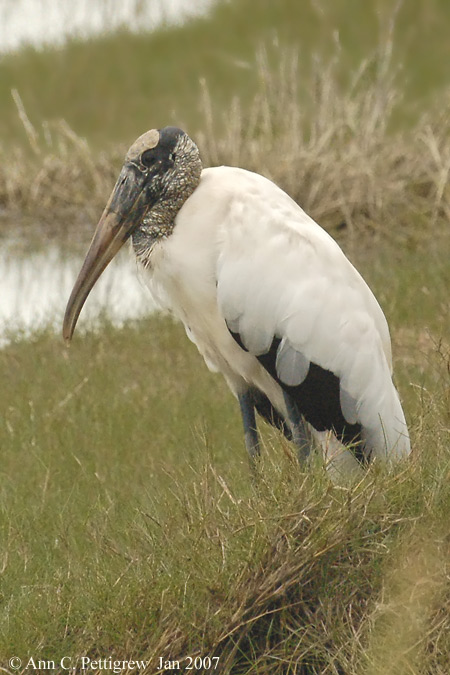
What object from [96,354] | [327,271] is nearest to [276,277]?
[327,271]


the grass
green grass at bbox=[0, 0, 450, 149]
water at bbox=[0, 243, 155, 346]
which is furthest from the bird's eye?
green grass at bbox=[0, 0, 450, 149]

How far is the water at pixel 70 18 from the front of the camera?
14.3m

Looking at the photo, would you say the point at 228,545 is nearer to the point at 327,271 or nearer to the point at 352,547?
the point at 352,547

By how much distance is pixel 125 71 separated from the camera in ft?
46.1

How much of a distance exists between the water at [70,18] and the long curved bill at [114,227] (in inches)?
399

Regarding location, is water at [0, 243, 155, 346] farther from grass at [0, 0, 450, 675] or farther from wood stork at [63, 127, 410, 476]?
wood stork at [63, 127, 410, 476]

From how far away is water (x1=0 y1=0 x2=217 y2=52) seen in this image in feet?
46.9

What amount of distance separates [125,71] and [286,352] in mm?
10262

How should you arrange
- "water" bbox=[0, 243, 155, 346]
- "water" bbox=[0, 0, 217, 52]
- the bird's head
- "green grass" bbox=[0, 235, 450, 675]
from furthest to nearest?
"water" bbox=[0, 0, 217, 52], "water" bbox=[0, 243, 155, 346], the bird's head, "green grass" bbox=[0, 235, 450, 675]

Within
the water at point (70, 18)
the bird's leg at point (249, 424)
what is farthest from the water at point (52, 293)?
the water at point (70, 18)

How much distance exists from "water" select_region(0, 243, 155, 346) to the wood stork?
229cm

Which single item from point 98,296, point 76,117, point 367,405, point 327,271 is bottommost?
point 76,117

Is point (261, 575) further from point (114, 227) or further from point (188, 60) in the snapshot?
point (188, 60)

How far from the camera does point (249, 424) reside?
445cm
